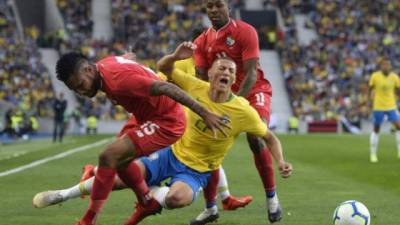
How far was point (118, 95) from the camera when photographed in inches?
345

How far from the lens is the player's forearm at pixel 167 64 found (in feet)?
31.4

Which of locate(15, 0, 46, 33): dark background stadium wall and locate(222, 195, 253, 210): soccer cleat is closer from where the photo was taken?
locate(222, 195, 253, 210): soccer cleat

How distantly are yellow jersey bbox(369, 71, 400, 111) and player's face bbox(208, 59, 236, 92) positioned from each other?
1281 centimetres

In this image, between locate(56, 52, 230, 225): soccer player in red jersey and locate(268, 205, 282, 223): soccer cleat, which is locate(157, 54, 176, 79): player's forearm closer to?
locate(56, 52, 230, 225): soccer player in red jersey

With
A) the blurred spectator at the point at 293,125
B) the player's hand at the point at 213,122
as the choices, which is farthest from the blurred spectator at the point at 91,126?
the player's hand at the point at 213,122

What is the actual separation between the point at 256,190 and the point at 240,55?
12.6ft

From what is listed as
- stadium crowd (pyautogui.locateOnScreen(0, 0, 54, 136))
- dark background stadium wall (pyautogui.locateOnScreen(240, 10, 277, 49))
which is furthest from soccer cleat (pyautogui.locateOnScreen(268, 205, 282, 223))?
dark background stadium wall (pyautogui.locateOnScreen(240, 10, 277, 49))

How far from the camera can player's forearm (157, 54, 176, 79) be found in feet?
31.4

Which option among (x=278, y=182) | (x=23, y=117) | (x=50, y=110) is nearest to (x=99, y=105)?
(x=50, y=110)

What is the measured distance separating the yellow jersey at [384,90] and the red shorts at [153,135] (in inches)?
508

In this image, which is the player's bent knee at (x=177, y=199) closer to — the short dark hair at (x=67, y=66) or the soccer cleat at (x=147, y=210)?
the soccer cleat at (x=147, y=210)

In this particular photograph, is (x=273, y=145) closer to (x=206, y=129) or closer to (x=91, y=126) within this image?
(x=206, y=129)

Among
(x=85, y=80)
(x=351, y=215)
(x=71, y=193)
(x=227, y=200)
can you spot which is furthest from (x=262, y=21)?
(x=85, y=80)

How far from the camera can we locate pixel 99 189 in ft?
29.0
